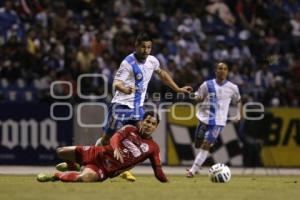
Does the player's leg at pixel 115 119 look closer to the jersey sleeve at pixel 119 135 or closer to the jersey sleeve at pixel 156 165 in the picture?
→ the jersey sleeve at pixel 119 135

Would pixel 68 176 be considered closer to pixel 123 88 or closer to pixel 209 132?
pixel 123 88

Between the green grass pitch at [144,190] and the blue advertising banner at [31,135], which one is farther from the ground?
the green grass pitch at [144,190]

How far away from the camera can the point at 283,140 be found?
21859 millimetres

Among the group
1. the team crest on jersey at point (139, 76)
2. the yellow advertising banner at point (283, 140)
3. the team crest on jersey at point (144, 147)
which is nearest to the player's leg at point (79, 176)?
the team crest on jersey at point (144, 147)

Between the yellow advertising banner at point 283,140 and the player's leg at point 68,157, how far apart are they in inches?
357

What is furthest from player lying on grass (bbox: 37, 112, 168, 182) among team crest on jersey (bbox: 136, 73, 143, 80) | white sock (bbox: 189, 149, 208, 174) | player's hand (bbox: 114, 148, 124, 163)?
white sock (bbox: 189, 149, 208, 174)

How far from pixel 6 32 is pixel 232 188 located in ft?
40.0

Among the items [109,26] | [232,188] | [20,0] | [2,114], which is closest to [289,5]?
[109,26]

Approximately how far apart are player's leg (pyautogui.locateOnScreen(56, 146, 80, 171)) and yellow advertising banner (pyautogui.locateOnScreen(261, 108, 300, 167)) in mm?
9066

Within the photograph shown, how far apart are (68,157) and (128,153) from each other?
0.93m

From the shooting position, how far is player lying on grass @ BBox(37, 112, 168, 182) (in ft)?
41.6

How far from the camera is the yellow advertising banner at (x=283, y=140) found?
2170 cm

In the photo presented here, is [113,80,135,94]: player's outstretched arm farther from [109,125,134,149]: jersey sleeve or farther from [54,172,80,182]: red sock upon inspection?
[54,172,80,182]: red sock

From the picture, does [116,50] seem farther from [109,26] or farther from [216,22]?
[216,22]
